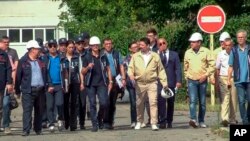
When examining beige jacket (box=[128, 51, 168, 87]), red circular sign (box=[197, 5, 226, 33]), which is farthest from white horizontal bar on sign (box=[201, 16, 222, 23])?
beige jacket (box=[128, 51, 168, 87])

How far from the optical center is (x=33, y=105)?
65.1 ft

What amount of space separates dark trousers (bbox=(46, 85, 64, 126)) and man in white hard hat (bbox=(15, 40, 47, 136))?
2.56 feet

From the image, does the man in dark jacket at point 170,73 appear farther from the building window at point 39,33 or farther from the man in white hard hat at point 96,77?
the building window at point 39,33

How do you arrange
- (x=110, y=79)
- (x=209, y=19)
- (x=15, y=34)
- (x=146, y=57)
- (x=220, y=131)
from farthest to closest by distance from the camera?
(x=15, y=34), (x=209, y=19), (x=110, y=79), (x=146, y=57), (x=220, y=131)

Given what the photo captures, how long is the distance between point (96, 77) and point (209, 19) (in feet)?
19.5

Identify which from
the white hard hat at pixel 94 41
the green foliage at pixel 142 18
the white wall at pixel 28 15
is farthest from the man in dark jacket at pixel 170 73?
the white wall at pixel 28 15

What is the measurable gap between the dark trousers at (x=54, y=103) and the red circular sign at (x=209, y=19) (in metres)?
5.78

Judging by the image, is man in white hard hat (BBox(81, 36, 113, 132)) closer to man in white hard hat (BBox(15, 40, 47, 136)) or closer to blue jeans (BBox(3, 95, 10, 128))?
man in white hard hat (BBox(15, 40, 47, 136))

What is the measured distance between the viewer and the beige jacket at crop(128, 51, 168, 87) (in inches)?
795

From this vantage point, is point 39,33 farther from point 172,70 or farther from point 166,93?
point 166,93

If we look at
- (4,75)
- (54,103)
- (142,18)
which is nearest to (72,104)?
(54,103)

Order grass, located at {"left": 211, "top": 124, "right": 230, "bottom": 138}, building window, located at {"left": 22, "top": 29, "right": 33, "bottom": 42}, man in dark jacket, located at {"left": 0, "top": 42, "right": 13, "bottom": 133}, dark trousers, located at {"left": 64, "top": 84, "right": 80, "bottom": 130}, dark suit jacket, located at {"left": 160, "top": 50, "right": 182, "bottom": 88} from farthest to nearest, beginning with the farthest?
building window, located at {"left": 22, "top": 29, "right": 33, "bottom": 42}, dark suit jacket, located at {"left": 160, "top": 50, "right": 182, "bottom": 88}, dark trousers, located at {"left": 64, "top": 84, "right": 80, "bottom": 130}, man in dark jacket, located at {"left": 0, "top": 42, "right": 13, "bottom": 133}, grass, located at {"left": 211, "top": 124, "right": 230, "bottom": 138}

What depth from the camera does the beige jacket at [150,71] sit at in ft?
66.2

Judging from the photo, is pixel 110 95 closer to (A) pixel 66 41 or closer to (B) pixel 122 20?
(A) pixel 66 41
